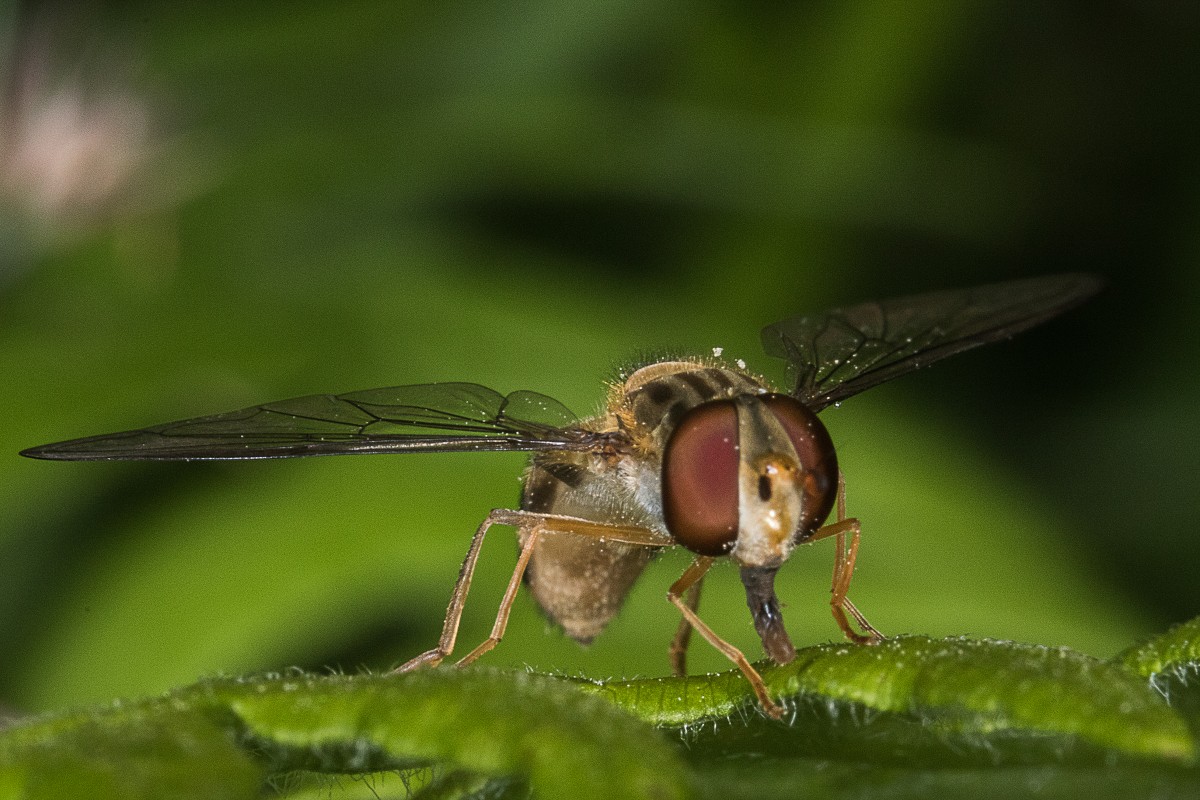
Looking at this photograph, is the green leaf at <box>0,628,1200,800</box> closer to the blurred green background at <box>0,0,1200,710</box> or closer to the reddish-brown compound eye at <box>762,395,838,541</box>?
the reddish-brown compound eye at <box>762,395,838,541</box>

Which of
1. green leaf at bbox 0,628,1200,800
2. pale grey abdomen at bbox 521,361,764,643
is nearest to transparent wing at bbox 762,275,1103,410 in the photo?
pale grey abdomen at bbox 521,361,764,643

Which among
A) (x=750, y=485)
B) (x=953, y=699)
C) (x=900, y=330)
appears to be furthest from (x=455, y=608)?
(x=900, y=330)

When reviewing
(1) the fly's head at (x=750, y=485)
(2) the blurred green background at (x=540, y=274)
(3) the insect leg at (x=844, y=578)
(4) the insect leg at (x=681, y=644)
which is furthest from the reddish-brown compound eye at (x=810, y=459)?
(2) the blurred green background at (x=540, y=274)

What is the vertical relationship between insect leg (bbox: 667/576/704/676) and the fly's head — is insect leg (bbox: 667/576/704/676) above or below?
below

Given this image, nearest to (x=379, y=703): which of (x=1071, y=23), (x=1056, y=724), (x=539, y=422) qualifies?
(x=1056, y=724)

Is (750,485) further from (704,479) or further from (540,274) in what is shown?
(540,274)

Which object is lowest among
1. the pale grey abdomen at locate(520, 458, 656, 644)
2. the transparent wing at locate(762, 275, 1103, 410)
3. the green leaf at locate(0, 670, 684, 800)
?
the pale grey abdomen at locate(520, 458, 656, 644)
